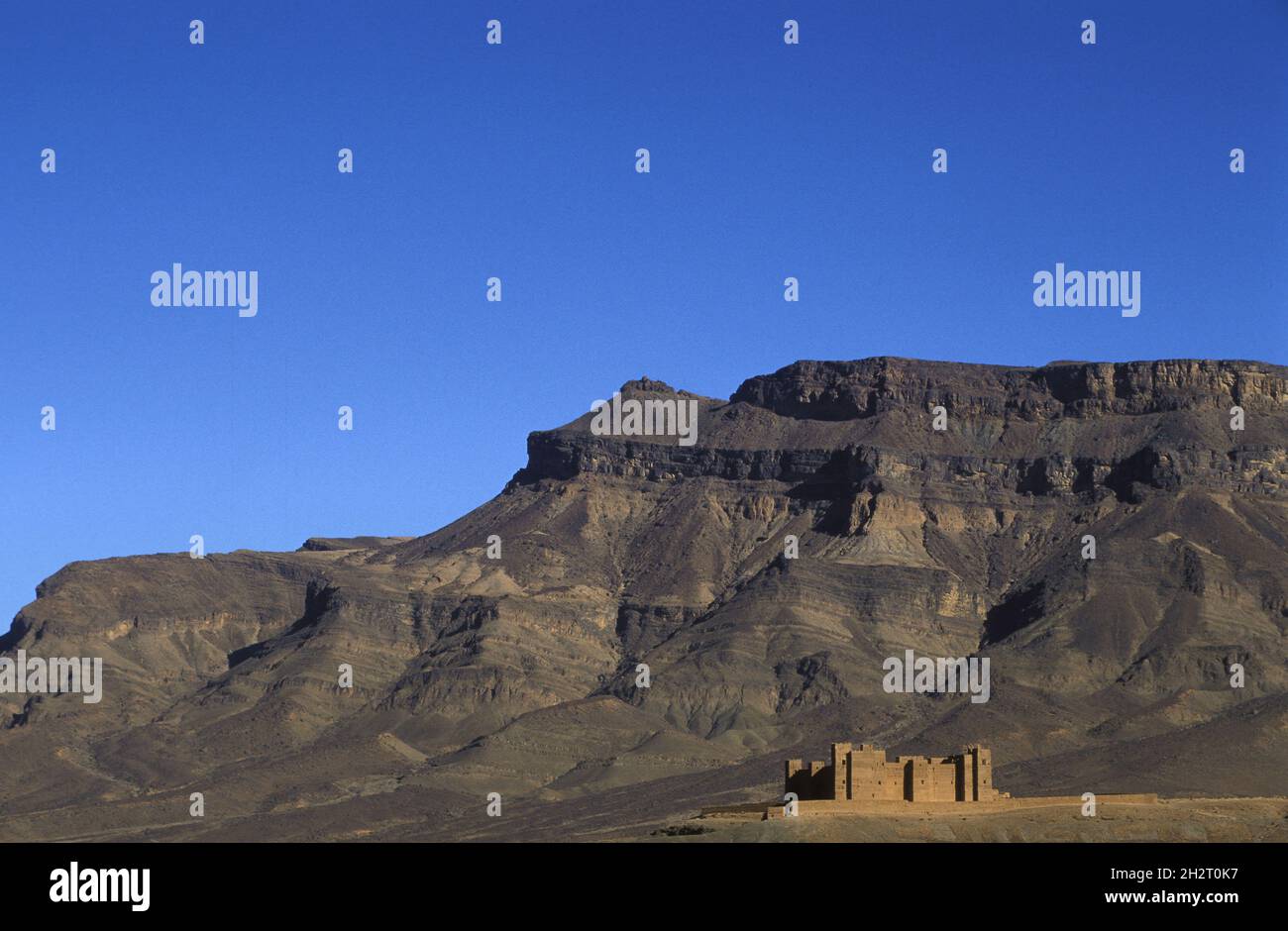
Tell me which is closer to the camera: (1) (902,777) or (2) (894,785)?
(2) (894,785)

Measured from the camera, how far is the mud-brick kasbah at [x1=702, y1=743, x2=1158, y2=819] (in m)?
182

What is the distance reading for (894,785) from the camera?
183375mm

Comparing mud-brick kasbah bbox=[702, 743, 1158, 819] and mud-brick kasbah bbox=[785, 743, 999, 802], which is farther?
mud-brick kasbah bbox=[785, 743, 999, 802]

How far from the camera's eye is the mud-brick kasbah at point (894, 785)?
182m

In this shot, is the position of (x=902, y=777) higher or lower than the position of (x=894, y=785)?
higher

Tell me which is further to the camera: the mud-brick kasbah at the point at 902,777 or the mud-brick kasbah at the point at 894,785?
the mud-brick kasbah at the point at 902,777
